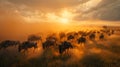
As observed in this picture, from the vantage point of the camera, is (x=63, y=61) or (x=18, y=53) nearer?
(x=63, y=61)

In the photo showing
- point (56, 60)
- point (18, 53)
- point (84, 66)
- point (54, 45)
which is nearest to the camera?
point (84, 66)

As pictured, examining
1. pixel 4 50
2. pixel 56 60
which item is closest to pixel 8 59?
pixel 4 50

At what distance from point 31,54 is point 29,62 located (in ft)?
29.5

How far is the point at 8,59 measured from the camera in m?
102

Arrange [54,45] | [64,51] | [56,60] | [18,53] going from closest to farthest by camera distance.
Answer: [56,60]
[64,51]
[18,53]
[54,45]

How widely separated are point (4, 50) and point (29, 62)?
76.8 ft

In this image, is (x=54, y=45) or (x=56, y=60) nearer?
(x=56, y=60)

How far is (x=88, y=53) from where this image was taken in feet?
353

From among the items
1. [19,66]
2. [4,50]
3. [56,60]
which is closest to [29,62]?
[19,66]

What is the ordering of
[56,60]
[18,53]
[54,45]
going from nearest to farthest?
1. [56,60]
2. [18,53]
3. [54,45]

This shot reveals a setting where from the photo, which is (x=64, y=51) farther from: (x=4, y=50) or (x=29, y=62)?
(x=4, y=50)

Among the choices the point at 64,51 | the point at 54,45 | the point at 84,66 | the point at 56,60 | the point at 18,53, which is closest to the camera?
the point at 84,66

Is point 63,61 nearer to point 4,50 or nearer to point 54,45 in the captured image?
point 54,45

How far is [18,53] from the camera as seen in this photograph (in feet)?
367
